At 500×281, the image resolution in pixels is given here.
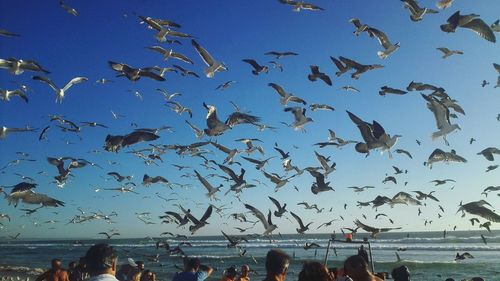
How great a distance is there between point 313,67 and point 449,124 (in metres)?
3.69

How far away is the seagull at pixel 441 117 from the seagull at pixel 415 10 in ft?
6.07

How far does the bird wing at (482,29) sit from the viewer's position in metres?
9.35

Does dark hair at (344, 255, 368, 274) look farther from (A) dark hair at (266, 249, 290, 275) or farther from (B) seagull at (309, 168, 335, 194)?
(B) seagull at (309, 168, 335, 194)

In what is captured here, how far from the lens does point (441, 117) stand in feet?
35.1

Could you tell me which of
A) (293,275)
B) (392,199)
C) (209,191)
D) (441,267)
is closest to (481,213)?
(392,199)

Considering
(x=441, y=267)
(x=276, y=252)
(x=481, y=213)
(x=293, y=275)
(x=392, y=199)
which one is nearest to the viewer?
(x=276, y=252)

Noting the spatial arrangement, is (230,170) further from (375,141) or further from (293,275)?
(293,275)

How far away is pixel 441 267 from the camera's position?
2820cm

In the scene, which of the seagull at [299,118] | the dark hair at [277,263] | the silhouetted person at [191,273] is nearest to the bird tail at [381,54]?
the seagull at [299,118]

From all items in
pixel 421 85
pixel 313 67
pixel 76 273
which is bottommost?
pixel 76 273

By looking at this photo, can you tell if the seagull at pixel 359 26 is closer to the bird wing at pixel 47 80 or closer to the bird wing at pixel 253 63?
the bird wing at pixel 253 63

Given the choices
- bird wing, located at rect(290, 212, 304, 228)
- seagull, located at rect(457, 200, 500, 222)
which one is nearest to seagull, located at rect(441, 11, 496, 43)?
seagull, located at rect(457, 200, 500, 222)

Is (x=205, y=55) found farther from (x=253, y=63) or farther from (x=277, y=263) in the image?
(x=277, y=263)

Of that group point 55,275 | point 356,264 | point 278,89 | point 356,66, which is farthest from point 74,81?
point 356,264
